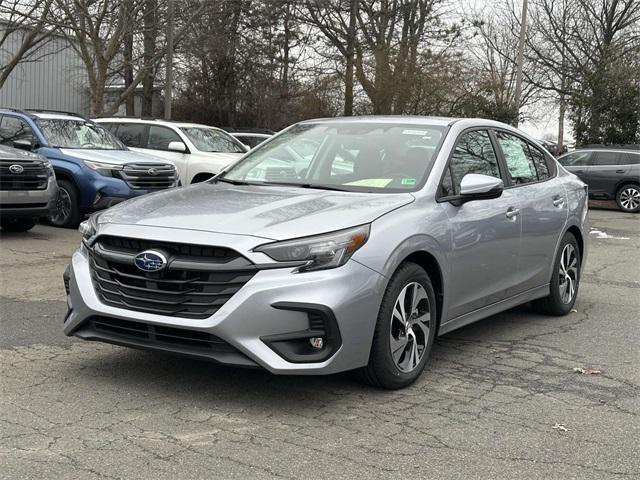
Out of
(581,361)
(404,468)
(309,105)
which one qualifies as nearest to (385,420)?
(404,468)

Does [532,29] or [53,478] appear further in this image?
[532,29]

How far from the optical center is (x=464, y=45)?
33.2 meters

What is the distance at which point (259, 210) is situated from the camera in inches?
180

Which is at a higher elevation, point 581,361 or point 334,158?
point 334,158

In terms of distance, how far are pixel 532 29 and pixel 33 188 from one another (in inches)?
1358

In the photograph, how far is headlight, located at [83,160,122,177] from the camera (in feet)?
39.1

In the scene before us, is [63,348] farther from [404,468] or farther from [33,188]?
[33,188]

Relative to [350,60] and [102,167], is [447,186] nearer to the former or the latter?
[102,167]

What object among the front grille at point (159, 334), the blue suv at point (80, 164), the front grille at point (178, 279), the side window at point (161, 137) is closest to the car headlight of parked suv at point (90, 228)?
the front grille at point (178, 279)

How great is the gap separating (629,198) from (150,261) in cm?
1878

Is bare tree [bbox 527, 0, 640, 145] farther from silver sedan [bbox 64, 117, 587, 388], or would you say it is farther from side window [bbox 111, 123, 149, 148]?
silver sedan [bbox 64, 117, 587, 388]

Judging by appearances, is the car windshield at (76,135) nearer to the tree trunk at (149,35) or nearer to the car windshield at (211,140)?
the car windshield at (211,140)

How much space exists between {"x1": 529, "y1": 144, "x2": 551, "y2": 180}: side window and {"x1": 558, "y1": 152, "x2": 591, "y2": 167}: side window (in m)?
15.4

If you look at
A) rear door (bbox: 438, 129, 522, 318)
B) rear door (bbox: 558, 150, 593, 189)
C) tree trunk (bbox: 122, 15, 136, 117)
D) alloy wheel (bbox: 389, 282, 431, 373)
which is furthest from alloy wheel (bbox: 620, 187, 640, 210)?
alloy wheel (bbox: 389, 282, 431, 373)
